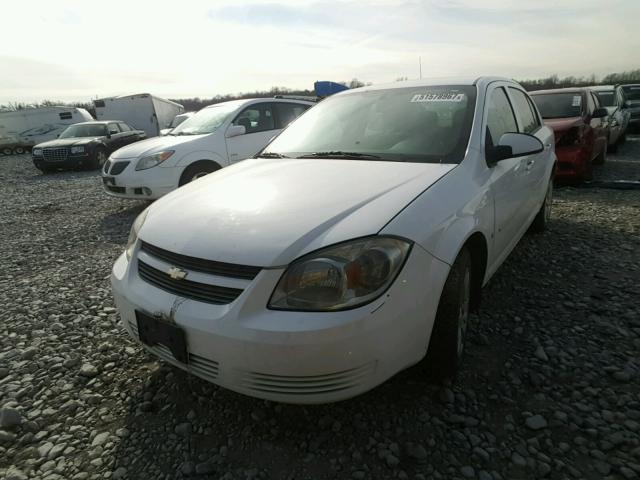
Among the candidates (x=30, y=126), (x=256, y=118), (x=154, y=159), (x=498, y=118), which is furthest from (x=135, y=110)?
(x=498, y=118)

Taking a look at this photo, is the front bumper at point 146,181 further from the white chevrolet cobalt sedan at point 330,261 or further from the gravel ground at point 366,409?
the white chevrolet cobalt sedan at point 330,261

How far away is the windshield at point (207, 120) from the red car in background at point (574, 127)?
193 inches

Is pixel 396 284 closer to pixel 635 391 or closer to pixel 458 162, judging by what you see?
pixel 458 162

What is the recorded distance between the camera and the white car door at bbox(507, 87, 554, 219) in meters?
3.25

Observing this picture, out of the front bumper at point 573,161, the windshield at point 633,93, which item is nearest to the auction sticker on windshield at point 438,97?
the front bumper at point 573,161

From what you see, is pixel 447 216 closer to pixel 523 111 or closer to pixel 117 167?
pixel 523 111

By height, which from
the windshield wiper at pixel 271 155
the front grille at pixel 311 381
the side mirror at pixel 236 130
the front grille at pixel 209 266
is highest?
the side mirror at pixel 236 130

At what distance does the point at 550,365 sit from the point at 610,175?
690 cm

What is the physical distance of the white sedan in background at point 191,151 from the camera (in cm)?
571

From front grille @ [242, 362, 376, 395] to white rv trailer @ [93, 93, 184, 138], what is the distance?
1978cm

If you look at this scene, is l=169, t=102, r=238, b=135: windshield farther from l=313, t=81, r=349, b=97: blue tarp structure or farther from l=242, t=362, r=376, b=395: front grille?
l=313, t=81, r=349, b=97: blue tarp structure

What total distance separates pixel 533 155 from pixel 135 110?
19.8 meters

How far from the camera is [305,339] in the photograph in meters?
1.48

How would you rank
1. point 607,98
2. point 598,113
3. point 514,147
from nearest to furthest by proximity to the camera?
point 514,147 → point 598,113 → point 607,98
